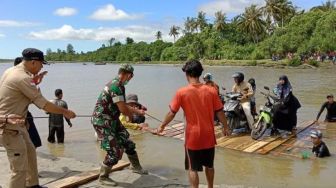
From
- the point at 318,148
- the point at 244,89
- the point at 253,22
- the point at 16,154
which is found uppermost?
the point at 253,22

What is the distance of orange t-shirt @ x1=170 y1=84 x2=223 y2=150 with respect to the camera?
15.0 ft

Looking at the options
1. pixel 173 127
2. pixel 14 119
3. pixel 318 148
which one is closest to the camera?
pixel 14 119

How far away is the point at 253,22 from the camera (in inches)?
2933

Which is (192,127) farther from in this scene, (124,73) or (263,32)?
(263,32)

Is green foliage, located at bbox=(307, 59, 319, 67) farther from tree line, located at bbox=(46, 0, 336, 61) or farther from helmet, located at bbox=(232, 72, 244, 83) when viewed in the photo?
helmet, located at bbox=(232, 72, 244, 83)

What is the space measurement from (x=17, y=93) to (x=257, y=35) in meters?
76.5

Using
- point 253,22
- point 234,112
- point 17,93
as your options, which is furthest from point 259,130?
point 253,22

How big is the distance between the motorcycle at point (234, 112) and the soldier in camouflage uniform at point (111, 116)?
4.38m

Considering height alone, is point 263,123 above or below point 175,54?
below

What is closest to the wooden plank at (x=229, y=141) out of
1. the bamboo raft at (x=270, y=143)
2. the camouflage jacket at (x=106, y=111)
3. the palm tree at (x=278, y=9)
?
the bamboo raft at (x=270, y=143)

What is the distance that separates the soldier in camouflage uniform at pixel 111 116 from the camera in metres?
5.38

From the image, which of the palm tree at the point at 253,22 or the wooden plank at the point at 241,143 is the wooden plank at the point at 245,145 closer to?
the wooden plank at the point at 241,143

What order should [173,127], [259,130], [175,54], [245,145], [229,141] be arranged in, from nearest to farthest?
[245,145], [229,141], [259,130], [173,127], [175,54]

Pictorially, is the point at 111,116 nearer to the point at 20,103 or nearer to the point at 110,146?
the point at 110,146
